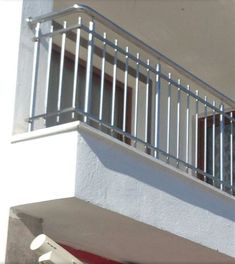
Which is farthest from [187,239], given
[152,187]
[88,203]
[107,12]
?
[107,12]

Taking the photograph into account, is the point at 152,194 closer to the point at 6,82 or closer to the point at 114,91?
the point at 114,91

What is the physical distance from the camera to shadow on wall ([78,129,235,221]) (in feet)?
21.4

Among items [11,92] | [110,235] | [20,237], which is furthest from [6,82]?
[110,235]

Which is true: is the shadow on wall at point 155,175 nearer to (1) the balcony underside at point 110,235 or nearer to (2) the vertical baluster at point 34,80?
(1) the balcony underside at point 110,235

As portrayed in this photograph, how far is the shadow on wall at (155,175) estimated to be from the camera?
652 cm

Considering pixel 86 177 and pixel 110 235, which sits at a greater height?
pixel 86 177

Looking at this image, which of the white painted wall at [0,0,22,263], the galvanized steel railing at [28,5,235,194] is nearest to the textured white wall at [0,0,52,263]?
the white painted wall at [0,0,22,263]

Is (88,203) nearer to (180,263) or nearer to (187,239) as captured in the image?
(187,239)

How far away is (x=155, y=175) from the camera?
7.10 metres

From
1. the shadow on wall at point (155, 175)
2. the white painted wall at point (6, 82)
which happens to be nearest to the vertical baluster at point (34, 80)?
the white painted wall at point (6, 82)

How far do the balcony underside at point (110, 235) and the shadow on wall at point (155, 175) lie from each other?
361mm

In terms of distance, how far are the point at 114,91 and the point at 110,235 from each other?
4.26 feet

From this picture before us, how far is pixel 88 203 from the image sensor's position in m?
6.29

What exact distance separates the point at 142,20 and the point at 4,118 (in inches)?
126
